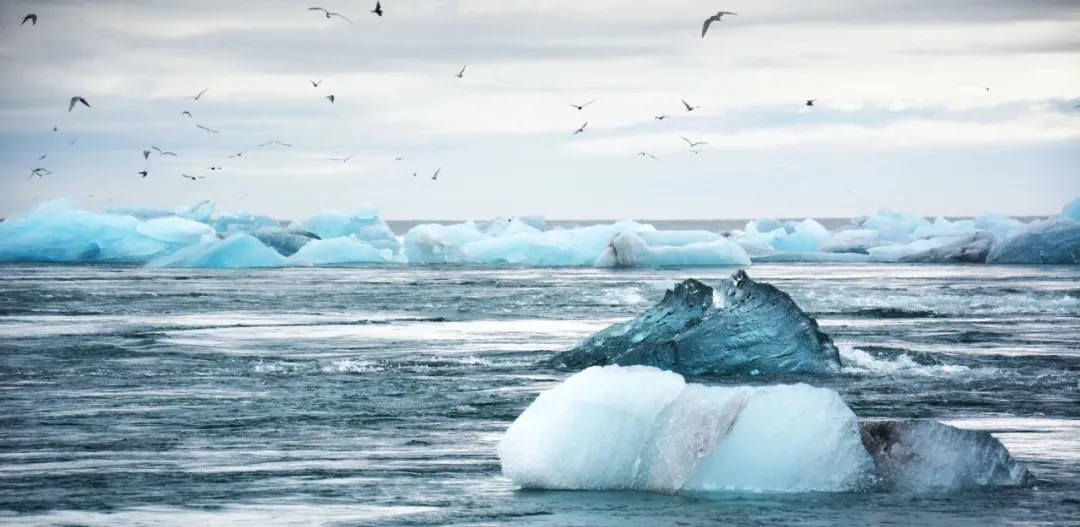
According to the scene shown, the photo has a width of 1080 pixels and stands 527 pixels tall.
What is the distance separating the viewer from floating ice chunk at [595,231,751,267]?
53.3 m

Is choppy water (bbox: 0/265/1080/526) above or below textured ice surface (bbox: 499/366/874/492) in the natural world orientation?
below

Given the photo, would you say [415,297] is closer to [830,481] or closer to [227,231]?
[830,481]

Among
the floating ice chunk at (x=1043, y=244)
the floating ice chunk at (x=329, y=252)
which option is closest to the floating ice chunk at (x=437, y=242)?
the floating ice chunk at (x=329, y=252)

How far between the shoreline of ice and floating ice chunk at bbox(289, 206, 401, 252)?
63 mm

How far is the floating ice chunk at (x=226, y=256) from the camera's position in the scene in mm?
55031

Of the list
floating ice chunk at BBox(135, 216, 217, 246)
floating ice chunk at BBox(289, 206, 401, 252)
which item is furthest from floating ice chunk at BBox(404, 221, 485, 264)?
floating ice chunk at BBox(135, 216, 217, 246)

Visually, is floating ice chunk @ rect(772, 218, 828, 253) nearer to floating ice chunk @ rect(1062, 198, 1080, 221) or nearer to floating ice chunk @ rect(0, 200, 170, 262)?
floating ice chunk @ rect(1062, 198, 1080, 221)

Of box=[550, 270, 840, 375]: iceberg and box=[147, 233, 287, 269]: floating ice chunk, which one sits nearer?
box=[550, 270, 840, 375]: iceberg

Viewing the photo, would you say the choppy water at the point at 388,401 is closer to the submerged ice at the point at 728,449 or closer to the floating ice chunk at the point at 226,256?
the submerged ice at the point at 728,449


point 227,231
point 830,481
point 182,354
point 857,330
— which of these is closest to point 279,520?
point 830,481

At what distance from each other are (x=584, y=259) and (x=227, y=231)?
67.5ft

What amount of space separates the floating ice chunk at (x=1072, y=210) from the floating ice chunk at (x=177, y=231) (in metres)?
33.9

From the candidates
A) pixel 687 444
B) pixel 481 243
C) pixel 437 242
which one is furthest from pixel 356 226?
pixel 687 444

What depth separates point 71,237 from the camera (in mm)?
60062
